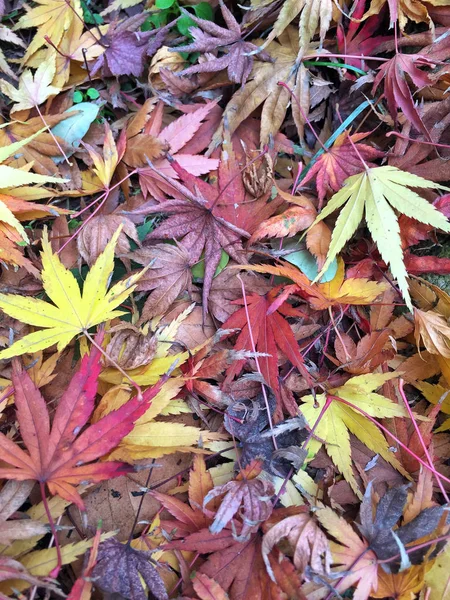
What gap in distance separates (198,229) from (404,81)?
61 centimetres

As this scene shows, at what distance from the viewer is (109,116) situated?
48.8 inches

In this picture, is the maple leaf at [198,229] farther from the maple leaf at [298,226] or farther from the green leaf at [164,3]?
the green leaf at [164,3]

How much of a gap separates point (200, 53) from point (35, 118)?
1.59 ft

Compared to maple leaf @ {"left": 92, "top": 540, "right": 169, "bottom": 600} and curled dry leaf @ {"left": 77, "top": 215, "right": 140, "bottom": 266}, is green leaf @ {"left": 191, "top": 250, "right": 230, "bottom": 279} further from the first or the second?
maple leaf @ {"left": 92, "top": 540, "right": 169, "bottom": 600}

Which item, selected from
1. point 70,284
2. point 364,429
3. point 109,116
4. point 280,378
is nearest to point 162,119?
point 109,116

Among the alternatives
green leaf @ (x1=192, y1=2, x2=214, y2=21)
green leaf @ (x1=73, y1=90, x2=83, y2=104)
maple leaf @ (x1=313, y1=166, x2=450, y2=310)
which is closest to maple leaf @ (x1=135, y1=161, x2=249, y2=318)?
maple leaf @ (x1=313, y1=166, x2=450, y2=310)

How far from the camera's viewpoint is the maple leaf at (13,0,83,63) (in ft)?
3.85

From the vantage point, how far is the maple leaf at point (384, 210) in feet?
2.92

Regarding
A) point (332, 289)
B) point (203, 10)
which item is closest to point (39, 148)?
point (203, 10)

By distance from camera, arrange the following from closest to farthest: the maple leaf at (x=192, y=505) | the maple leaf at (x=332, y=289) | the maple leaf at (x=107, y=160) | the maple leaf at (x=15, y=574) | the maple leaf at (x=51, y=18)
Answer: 1. the maple leaf at (x=15, y=574)
2. the maple leaf at (x=192, y=505)
3. the maple leaf at (x=332, y=289)
4. the maple leaf at (x=107, y=160)
5. the maple leaf at (x=51, y=18)

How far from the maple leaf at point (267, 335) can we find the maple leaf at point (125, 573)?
393 millimetres

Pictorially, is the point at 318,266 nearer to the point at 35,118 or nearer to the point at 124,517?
the point at 124,517

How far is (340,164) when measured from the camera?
106 centimetres

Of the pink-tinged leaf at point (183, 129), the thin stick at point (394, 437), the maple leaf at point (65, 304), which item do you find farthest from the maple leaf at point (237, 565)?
the pink-tinged leaf at point (183, 129)
